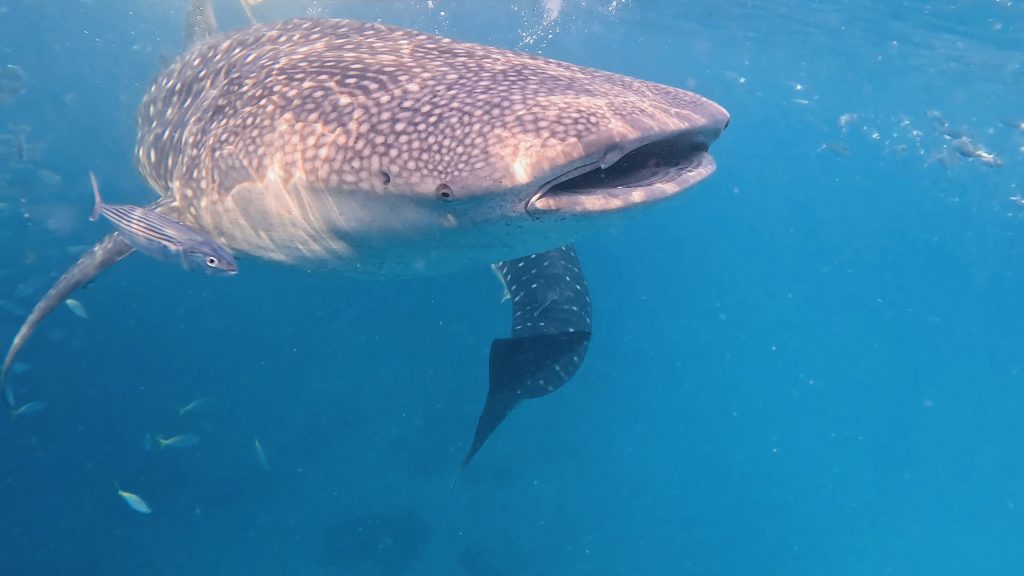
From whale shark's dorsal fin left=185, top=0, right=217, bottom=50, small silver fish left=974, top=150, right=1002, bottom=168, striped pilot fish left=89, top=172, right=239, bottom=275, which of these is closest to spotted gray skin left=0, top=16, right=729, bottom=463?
striped pilot fish left=89, top=172, right=239, bottom=275

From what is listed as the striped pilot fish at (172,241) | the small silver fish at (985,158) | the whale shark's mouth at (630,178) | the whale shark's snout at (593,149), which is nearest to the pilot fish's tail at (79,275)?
the striped pilot fish at (172,241)

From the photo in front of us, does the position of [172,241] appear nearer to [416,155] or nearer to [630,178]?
[416,155]

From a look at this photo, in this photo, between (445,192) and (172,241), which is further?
(172,241)

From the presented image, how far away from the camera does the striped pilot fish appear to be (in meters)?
3.29

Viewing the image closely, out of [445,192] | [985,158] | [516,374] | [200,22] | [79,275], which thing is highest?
[445,192]

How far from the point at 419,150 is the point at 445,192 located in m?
0.23

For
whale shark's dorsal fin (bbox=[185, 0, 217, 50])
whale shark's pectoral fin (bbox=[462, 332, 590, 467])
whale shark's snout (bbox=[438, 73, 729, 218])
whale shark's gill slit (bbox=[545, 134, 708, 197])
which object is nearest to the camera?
whale shark's snout (bbox=[438, 73, 729, 218])

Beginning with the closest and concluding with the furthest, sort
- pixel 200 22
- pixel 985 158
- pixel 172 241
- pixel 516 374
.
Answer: pixel 172 241
pixel 516 374
pixel 200 22
pixel 985 158

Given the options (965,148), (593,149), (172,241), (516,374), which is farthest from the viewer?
(965,148)

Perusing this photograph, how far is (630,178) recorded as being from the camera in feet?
8.16

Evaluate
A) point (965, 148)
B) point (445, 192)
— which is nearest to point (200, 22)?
point (445, 192)

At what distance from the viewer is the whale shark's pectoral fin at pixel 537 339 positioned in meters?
4.14

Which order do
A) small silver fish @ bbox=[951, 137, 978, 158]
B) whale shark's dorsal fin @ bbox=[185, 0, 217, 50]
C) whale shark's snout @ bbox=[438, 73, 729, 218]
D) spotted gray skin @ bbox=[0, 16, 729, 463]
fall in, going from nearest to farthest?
1. whale shark's snout @ bbox=[438, 73, 729, 218]
2. spotted gray skin @ bbox=[0, 16, 729, 463]
3. whale shark's dorsal fin @ bbox=[185, 0, 217, 50]
4. small silver fish @ bbox=[951, 137, 978, 158]

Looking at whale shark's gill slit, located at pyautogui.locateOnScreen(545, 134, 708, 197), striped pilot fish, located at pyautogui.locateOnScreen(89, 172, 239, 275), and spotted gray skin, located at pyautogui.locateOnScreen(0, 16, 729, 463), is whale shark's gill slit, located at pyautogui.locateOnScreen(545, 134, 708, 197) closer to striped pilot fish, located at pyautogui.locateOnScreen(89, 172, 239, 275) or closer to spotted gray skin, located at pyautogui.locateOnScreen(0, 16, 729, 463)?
spotted gray skin, located at pyautogui.locateOnScreen(0, 16, 729, 463)
